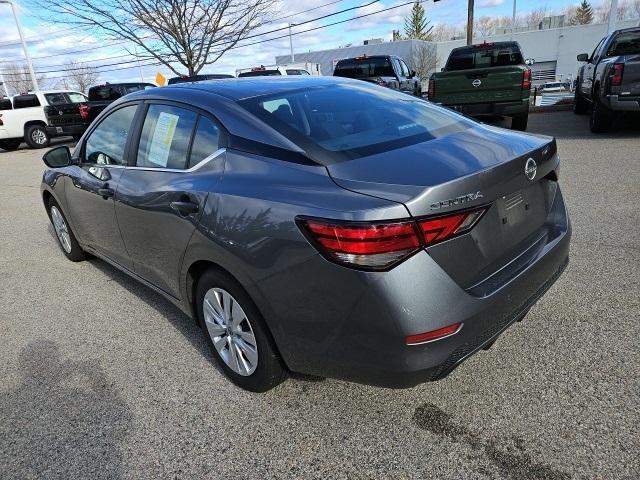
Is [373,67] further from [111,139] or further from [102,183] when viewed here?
[102,183]

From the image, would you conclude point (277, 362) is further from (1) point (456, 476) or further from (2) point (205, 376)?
(1) point (456, 476)

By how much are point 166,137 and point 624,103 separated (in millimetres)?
8240

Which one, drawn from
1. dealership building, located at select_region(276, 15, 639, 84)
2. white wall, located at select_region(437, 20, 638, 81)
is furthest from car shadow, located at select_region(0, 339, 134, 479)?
white wall, located at select_region(437, 20, 638, 81)

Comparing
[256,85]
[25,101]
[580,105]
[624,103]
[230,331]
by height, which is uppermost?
[256,85]

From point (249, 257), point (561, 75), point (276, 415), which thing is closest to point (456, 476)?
point (276, 415)

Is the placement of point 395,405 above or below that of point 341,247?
below

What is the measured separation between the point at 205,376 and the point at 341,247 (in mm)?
1437

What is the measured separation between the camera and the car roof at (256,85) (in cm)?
281

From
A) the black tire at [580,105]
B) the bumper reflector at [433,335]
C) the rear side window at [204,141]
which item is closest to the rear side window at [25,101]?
the black tire at [580,105]

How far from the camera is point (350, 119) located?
2.72 metres

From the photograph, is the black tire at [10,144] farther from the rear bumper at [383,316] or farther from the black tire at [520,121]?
the rear bumper at [383,316]

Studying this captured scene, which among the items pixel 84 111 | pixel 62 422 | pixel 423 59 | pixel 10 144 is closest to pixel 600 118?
pixel 62 422

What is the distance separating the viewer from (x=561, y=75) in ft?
158

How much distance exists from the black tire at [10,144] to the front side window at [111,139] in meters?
16.8
